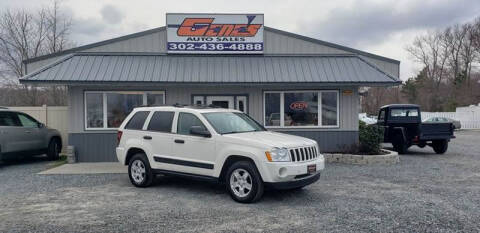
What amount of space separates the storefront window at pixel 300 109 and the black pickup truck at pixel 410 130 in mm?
2971

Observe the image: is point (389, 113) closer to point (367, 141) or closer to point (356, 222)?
point (367, 141)

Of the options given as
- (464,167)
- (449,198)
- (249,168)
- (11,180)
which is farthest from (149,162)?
(464,167)

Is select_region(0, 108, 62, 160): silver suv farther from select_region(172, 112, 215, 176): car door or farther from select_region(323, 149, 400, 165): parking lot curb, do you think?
select_region(323, 149, 400, 165): parking lot curb

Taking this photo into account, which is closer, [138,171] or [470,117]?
[138,171]

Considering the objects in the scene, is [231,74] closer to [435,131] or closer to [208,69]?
[208,69]

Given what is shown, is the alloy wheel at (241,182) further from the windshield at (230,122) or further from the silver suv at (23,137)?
the silver suv at (23,137)

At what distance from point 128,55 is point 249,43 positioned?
4.16 meters

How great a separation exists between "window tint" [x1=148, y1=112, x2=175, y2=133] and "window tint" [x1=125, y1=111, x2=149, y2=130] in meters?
0.27

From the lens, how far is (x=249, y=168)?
6.23m

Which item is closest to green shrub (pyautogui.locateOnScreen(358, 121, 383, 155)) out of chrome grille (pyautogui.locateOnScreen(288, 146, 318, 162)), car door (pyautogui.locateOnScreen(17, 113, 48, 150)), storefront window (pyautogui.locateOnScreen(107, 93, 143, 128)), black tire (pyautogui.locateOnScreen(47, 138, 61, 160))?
chrome grille (pyautogui.locateOnScreen(288, 146, 318, 162))

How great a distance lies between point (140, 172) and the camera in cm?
773

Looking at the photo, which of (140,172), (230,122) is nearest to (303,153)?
(230,122)

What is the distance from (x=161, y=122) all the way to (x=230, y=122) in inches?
60.5

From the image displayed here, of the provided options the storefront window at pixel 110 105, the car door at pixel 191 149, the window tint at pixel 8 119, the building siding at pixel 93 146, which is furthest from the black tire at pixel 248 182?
the window tint at pixel 8 119
